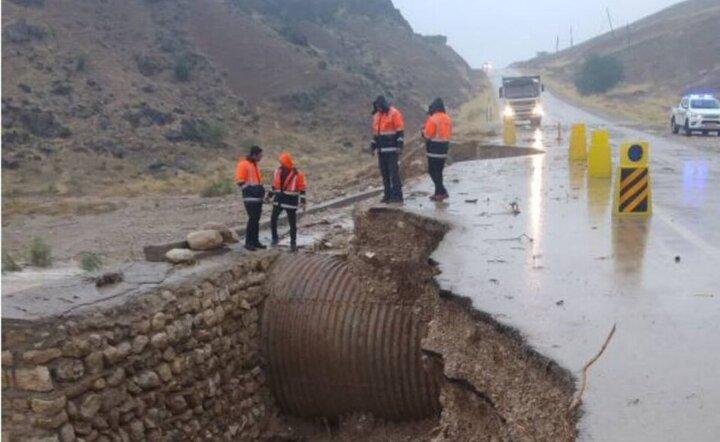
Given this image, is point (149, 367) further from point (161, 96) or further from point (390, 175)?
point (161, 96)

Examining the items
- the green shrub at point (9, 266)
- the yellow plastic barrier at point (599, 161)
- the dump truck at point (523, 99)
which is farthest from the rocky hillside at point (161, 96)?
the yellow plastic barrier at point (599, 161)

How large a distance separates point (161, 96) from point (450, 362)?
36.2 metres

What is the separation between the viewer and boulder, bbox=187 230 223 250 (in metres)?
11.0

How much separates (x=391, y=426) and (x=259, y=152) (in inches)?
160

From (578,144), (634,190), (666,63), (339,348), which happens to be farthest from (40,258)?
(666,63)

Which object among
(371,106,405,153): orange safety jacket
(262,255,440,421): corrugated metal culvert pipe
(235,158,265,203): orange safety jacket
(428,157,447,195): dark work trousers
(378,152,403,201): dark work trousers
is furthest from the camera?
(428,157,447,195): dark work trousers

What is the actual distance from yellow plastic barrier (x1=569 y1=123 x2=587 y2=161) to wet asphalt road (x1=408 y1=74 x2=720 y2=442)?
4118mm

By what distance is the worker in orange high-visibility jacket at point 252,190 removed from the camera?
11445mm

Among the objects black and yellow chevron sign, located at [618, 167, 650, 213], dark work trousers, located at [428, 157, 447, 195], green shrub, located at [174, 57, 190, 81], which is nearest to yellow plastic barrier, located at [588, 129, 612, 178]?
dark work trousers, located at [428, 157, 447, 195]

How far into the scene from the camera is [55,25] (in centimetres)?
4425

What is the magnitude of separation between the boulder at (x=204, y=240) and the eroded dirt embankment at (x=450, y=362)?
5.90ft

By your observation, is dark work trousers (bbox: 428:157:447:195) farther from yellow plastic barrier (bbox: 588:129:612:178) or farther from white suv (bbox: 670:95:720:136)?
white suv (bbox: 670:95:720:136)

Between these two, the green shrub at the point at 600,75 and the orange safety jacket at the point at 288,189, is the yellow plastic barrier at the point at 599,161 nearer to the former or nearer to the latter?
the orange safety jacket at the point at 288,189

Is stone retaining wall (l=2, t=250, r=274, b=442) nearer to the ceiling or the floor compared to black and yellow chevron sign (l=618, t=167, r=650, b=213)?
nearer to the floor
